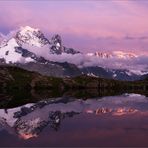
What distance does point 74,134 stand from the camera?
73062 mm

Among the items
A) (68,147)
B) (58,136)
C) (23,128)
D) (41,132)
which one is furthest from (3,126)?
(68,147)

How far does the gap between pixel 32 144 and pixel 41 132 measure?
14.1 metres

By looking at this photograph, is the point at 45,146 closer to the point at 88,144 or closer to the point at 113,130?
the point at 88,144

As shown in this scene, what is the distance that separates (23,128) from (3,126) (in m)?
6.60

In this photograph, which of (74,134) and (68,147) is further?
(74,134)

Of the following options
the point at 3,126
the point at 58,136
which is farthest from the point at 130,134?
the point at 3,126

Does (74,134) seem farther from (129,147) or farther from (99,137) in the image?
(129,147)

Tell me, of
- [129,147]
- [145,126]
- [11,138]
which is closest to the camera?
[129,147]

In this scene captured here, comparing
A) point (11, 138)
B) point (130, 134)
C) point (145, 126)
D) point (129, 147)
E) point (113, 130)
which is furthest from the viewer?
point (145, 126)

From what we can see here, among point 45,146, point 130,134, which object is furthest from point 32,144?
point 130,134

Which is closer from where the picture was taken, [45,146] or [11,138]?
[45,146]

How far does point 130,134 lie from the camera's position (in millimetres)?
72438

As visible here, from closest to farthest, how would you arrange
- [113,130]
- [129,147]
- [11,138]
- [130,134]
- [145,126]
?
A: [129,147] → [11,138] → [130,134] → [113,130] → [145,126]

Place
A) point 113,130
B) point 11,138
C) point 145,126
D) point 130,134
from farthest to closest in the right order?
point 145,126 < point 113,130 < point 130,134 < point 11,138
